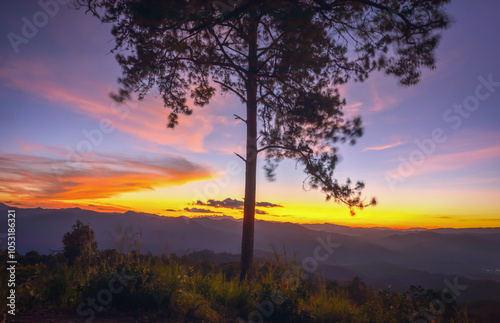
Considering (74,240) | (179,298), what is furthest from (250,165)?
(74,240)

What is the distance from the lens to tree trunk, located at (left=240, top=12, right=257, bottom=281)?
27.1ft

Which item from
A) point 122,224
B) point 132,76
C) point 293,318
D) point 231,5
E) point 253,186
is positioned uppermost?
point 231,5

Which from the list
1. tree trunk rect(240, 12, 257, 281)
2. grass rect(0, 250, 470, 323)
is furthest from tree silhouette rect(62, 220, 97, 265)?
tree trunk rect(240, 12, 257, 281)

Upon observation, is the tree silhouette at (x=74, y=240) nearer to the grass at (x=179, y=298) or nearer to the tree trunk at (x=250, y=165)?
the grass at (x=179, y=298)

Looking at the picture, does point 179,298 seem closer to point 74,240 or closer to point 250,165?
point 250,165

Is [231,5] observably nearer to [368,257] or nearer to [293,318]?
[293,318]

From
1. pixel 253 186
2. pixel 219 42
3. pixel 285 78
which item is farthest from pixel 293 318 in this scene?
pixel 219 42

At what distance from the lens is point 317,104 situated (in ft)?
28.3

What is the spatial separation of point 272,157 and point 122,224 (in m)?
5.74

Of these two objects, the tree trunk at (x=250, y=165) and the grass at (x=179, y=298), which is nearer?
the grass at (x=179, y=298)

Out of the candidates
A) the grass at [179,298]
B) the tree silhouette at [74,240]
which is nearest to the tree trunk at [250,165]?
the grass at [179,298]

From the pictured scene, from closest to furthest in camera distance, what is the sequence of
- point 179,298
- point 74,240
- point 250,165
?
point 179,298
point 74,240
point 250,165

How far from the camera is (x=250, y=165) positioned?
867cm

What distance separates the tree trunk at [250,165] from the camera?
8.26m
